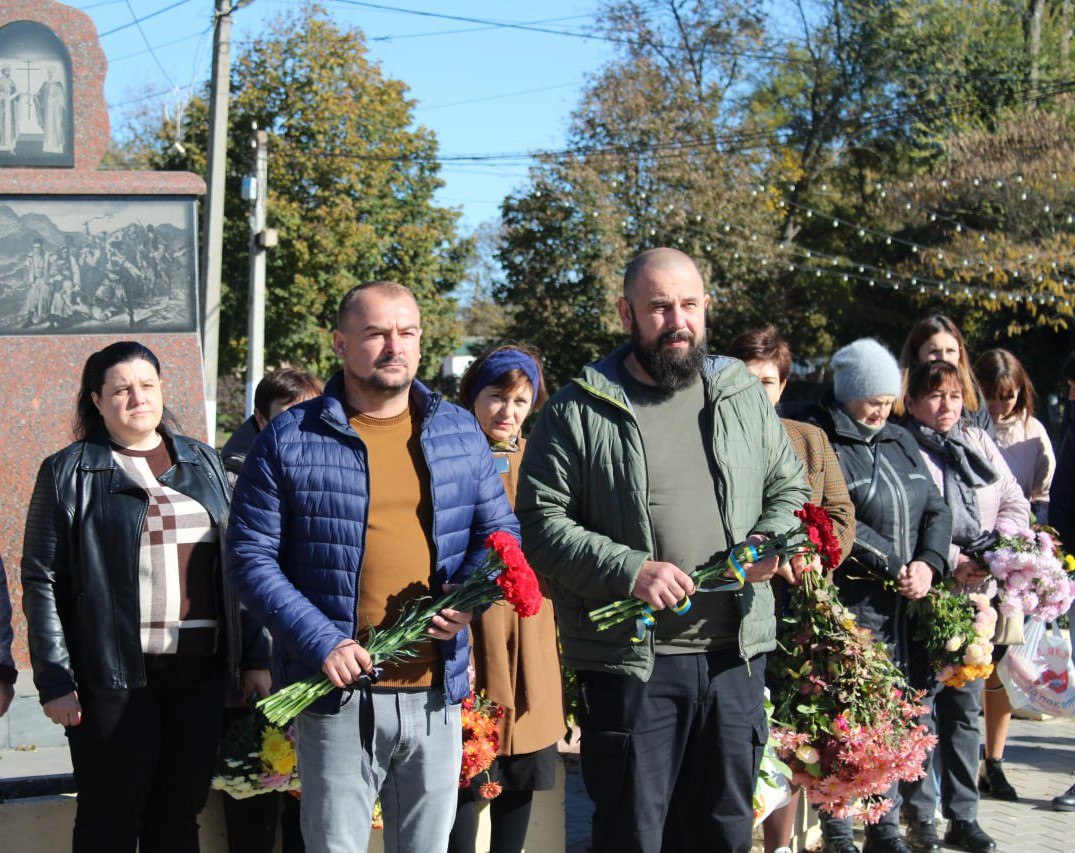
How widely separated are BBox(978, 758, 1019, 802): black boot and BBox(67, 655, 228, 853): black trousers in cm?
398

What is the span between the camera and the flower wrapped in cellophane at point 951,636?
16.7ft

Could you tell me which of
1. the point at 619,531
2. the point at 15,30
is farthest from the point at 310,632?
the point at 15,30

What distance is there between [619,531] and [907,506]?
5.93 ft

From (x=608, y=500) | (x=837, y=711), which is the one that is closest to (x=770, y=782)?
(x=837, y=711)

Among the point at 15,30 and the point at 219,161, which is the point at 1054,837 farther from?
the point at 219,161

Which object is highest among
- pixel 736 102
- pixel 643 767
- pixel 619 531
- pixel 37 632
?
pixel 736 102

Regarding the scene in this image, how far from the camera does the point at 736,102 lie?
34.7m

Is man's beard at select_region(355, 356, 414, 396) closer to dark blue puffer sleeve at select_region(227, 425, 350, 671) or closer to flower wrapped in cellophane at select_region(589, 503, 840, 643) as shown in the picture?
dark blue puffer sleeve at select_region(227, 425, 350, 671)

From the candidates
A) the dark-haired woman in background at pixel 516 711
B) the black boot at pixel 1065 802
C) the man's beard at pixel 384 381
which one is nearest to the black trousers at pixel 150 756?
the dark-haired woman in background at pixel 516 711

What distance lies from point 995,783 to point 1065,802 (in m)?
0.35

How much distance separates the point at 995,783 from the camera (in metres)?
6.19

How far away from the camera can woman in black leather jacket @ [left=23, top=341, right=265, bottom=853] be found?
3.79 m

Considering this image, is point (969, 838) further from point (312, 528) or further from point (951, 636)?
point (312, 528)

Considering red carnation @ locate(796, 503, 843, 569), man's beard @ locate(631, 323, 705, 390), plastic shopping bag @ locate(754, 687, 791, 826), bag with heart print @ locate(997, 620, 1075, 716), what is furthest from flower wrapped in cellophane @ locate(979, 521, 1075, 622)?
man's beard @ locate(631, 323, 705, 390)
